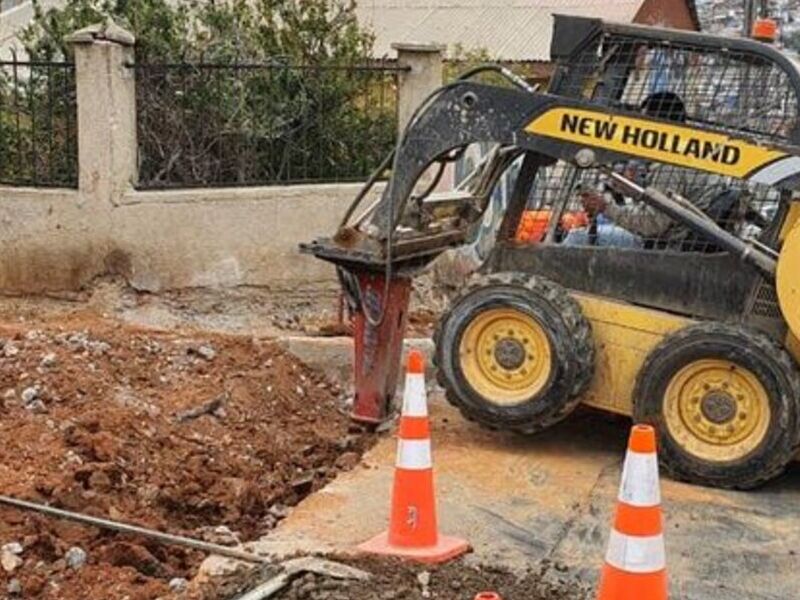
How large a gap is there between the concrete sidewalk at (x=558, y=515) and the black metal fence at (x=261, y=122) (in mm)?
4069

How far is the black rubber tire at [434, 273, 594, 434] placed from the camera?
6.89 m

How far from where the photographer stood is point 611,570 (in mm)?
4207

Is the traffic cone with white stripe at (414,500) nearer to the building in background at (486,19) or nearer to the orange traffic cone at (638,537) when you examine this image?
the orange traffic cone at (638,537)

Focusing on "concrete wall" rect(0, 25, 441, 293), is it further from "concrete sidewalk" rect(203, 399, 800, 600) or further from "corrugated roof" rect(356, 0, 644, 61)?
"corrugated roof" rect(356, 0, 644, 61)

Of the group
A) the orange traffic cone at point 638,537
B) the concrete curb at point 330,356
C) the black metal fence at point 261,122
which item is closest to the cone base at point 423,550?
the orange traffic cone at point 638,537

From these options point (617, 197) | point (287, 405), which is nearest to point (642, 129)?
point (617, 197)

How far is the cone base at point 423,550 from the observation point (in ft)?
17.3

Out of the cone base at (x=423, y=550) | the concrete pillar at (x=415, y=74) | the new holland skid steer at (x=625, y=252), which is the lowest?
the cone base at (x=423, y=550)

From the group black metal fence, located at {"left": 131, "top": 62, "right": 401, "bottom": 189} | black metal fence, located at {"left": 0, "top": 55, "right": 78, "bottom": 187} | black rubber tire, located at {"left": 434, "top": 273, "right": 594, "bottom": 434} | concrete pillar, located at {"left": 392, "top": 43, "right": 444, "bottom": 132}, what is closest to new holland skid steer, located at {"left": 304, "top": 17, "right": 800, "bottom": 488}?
black rubber tire, located at {"left": 434, "top": 273, "right": 594, "bottom": 434}

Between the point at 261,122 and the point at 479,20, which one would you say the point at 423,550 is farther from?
the point at 479,20

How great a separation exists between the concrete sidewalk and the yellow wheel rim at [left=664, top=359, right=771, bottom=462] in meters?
0.24

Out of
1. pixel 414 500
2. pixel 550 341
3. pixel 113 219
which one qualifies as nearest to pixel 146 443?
pixel 414 500

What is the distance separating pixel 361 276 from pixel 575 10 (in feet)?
63.4

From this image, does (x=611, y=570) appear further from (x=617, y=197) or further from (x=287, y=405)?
(x=287, y=405)
